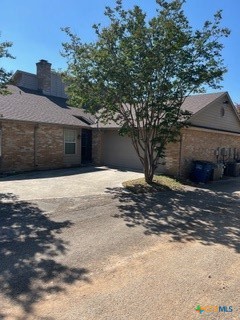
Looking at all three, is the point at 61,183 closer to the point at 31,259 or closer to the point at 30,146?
the point at 30,146

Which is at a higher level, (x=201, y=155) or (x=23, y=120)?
(x=23, y=120)

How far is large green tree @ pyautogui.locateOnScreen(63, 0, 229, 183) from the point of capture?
10422mm

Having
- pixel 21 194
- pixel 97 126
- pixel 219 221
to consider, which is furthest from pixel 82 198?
pixel 97 126

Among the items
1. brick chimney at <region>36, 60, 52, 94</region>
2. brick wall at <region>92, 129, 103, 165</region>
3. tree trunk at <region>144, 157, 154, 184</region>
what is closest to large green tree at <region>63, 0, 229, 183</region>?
tree trunk at <region>144, 157, 154, 184</region>

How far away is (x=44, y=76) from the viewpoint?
21594 mm

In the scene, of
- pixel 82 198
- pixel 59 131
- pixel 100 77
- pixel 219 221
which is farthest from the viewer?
pixel 59 131

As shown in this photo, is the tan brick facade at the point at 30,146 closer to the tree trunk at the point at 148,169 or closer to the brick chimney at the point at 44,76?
the brick chimney at the point at 44,76

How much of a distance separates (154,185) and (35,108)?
30.6 ft

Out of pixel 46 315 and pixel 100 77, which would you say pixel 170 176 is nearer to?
pixel 100 77

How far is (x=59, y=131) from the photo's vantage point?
56.9 ft

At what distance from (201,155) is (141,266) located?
13545 mm

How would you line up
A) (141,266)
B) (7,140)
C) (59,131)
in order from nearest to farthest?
(141,266) < (7,140) < (59,131)

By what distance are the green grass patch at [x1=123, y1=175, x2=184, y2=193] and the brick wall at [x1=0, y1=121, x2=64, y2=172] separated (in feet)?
19.4

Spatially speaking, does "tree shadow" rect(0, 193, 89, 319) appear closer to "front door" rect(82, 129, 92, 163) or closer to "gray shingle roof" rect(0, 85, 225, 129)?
"gray shingle roof" rect(0, 85, 225, 129)
